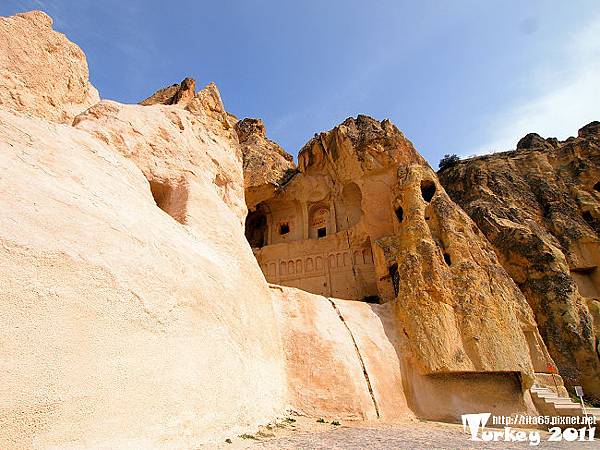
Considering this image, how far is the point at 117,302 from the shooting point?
14.8 ft

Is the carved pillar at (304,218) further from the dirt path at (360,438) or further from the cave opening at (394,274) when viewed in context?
the dirt path at (360,438)

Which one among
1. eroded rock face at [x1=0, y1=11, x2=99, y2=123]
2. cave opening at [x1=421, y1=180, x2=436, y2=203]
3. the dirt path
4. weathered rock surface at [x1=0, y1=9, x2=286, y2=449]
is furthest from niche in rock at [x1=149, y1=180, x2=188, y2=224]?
cave opening at [x1=421, y1=180, x2=436, y2=203]

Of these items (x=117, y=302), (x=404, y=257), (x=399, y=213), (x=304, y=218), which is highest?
(x=304, y=218)

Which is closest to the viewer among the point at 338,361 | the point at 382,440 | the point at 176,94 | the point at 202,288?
the point at 382,440

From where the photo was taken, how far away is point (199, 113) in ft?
40.8

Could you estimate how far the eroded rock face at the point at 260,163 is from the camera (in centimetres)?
1877

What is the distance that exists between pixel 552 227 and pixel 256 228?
1572cm

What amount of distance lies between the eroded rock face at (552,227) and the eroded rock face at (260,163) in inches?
398

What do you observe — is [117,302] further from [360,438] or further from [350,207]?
[350,207]

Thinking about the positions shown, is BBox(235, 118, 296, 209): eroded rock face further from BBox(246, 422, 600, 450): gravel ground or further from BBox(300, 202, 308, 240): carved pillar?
BBox(246, 422, 600, 450): gravel ground

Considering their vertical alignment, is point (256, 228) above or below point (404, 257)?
above

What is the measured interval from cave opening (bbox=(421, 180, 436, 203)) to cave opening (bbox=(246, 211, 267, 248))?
353 inches

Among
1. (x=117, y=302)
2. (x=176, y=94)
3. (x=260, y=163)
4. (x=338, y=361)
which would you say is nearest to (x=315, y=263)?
(x=260, y=163)

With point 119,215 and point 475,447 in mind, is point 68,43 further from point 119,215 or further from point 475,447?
point 475,447
